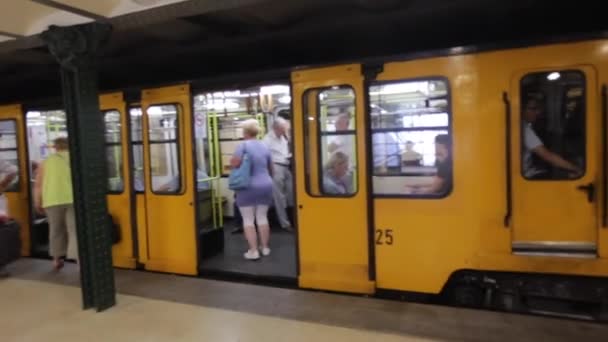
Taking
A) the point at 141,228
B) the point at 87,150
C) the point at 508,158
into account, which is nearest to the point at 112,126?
the point at 141,228

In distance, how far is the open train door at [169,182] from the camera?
14.7ft

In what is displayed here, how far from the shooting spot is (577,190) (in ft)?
9.72

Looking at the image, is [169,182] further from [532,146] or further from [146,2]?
[532,146]

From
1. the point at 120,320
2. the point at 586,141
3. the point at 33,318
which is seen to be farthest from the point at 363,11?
the point at 33,318

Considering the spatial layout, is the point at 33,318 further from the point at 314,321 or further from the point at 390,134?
the point at 390,134

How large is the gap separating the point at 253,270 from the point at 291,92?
6.05ft

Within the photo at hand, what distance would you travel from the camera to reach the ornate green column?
353 centimetres

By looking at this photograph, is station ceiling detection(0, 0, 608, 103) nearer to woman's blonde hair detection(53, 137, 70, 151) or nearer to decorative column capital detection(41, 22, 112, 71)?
decorative column capital detection(41, 22, 112, 71)

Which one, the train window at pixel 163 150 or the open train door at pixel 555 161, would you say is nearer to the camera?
the open train door at pixel 555 161

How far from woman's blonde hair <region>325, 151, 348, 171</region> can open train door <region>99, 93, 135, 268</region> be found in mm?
2372

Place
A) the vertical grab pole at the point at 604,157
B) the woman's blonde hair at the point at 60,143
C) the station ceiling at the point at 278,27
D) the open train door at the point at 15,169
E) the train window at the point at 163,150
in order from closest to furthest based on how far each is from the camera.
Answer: the vertical grab pole at the point at 604,157
the station ceiling at the point at 278,27
the train window at the point at 163,150
the woman's blonde hair at the point at 60,143
the open train door at the point at 15,169

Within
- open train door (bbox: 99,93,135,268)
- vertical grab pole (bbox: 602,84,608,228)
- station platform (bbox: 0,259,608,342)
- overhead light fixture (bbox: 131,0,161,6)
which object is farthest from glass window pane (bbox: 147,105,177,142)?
vertical grab pole (bbox: 602,84,608,228)

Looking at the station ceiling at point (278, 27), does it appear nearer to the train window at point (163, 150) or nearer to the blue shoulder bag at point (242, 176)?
the train window at point (163, 150)

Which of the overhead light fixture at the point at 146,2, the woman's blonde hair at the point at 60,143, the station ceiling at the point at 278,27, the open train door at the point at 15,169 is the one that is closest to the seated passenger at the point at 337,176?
the station ceiling at the point at 278,27
